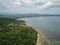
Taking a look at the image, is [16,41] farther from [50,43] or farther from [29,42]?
[50,43]

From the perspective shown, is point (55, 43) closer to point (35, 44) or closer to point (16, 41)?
point (35, 44)

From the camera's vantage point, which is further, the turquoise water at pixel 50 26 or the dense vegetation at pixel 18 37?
the turquoise water at pixel 50 26

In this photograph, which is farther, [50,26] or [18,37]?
[50,26]

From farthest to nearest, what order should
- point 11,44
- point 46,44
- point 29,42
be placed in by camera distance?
point 46,44, point 29,42, point 11,44

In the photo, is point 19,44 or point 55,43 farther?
point 55,43

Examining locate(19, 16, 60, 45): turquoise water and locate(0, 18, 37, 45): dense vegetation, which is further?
locate(19, 16, 60, 45): turquoise water

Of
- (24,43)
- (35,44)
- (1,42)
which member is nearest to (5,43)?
(1,42)

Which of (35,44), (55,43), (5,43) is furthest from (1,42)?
(55,43)

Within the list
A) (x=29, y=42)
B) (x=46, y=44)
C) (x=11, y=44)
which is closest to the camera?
(x=11, y=44)

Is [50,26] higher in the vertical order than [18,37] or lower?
higher
